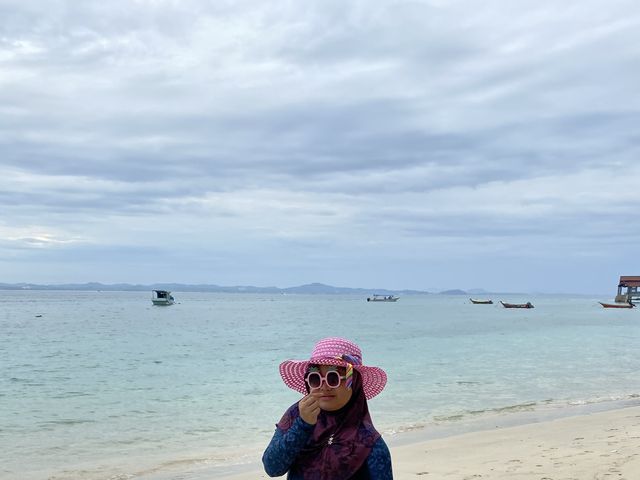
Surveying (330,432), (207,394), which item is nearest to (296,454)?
(330,432)

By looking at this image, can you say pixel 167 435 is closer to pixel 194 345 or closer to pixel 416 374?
pixel 416 374

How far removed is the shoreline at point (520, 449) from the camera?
9.00m

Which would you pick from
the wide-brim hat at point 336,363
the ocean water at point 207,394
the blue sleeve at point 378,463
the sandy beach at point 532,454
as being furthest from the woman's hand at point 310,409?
the ocean water at point 207,394

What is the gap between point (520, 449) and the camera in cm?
1080

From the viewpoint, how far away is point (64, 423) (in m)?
15.6

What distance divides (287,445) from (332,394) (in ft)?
0.88

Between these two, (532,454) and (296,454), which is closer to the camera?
(296,454)

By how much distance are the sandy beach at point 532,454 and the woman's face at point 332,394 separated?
22.1 ft

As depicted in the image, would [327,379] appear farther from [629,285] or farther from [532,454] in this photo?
[629,285]

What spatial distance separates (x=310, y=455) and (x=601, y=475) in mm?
7006

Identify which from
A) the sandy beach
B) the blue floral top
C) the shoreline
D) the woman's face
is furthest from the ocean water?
the woman's face

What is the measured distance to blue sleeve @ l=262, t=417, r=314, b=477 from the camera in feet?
8.64

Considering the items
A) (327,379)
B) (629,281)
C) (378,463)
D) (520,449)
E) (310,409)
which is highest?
(629,281)

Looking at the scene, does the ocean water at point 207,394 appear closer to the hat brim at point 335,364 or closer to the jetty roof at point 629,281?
the hat brim at point 335,364
